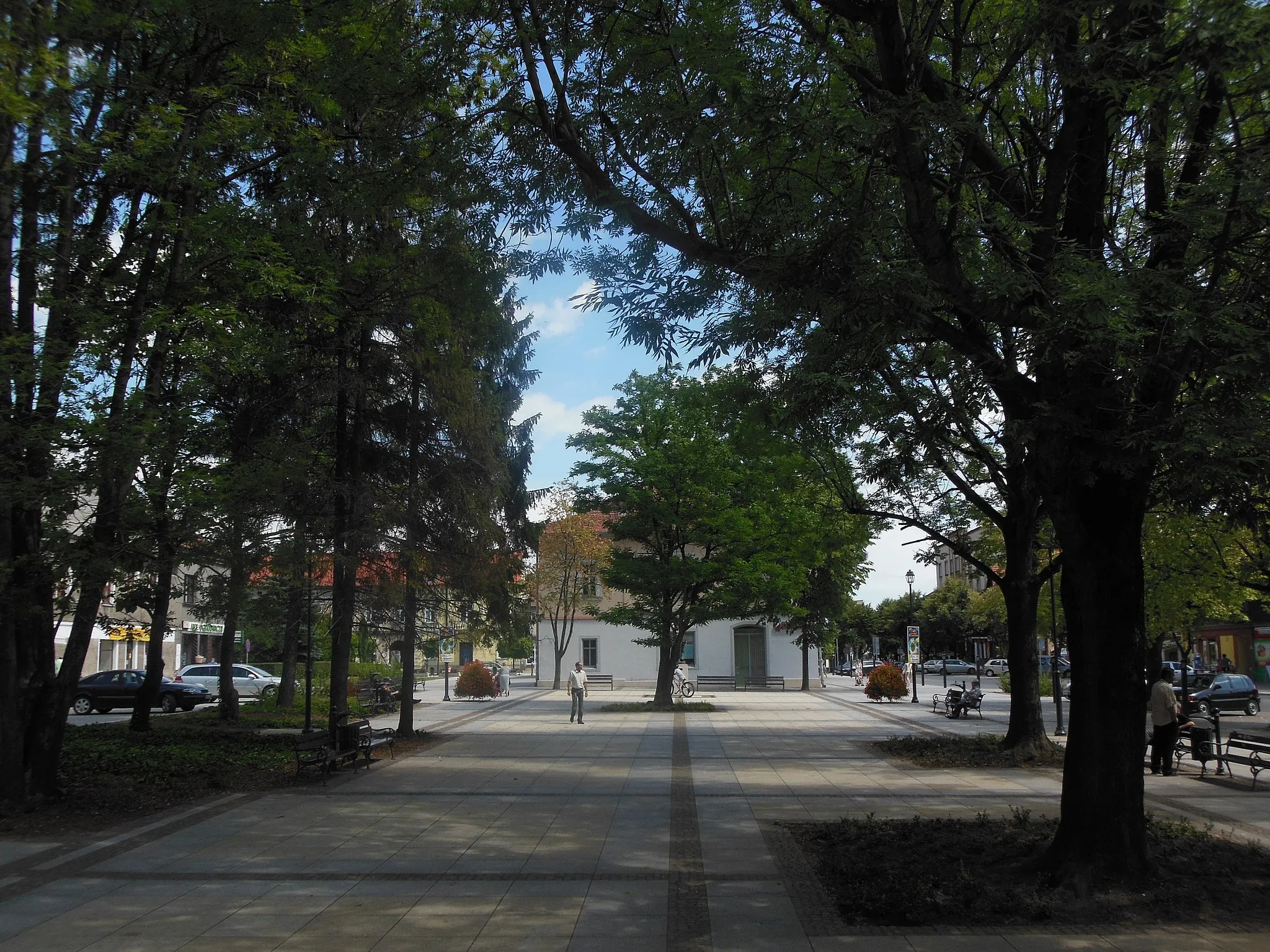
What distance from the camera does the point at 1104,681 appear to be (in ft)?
23.9

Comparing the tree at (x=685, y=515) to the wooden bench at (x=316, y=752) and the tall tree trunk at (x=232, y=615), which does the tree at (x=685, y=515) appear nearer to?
the tall tree trunk at (x=232, y=615)

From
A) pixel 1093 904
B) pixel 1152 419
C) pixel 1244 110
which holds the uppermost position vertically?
pixel 1244 110

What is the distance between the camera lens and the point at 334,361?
672 inches

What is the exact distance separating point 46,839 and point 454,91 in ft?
28.1

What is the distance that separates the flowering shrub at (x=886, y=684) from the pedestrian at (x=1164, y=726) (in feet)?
65.1

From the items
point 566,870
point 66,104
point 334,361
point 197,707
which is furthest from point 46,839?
point 197,707

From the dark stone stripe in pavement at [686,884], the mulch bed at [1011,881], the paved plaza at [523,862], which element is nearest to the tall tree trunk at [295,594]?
the paved plaza at [523,862]

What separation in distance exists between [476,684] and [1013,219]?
31872 millimetres

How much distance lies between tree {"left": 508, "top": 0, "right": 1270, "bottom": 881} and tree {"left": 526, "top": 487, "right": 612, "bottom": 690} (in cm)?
3206

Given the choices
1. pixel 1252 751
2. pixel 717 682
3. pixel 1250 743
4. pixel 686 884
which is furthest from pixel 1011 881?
pixel 717 682

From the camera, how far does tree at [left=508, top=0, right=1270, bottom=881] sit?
6.49 meters

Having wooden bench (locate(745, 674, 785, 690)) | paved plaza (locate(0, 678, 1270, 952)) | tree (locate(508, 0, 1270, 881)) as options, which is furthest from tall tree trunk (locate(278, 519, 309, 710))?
wooden bench (locate(745, 674, 785, 690))

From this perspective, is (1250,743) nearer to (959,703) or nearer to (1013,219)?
(1013,219)

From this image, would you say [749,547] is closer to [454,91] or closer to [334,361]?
[334,361]
